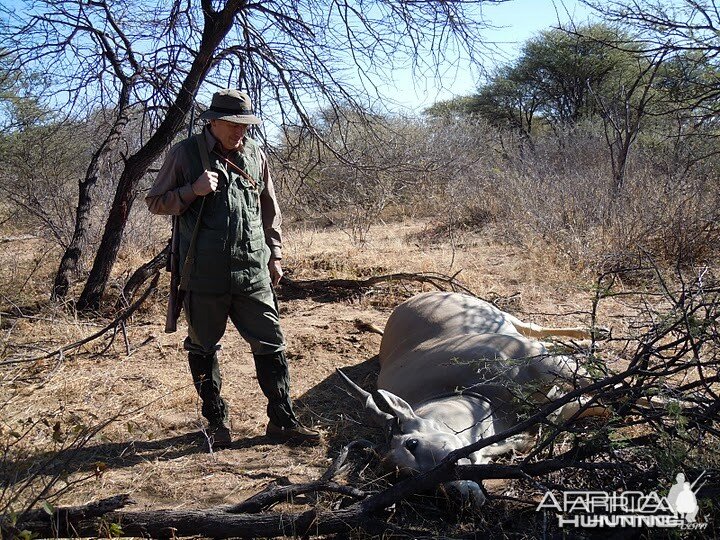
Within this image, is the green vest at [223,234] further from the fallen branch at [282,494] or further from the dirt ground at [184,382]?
the fallen branch at [282,494]

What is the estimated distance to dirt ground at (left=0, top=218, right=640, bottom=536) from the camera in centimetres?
339

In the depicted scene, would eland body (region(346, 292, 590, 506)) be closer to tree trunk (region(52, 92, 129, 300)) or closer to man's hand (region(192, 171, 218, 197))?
man's hand (region(192, 171, 218, 197))

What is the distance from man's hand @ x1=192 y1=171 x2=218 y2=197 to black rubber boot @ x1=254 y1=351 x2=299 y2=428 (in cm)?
93

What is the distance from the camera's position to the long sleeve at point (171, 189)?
11.5ft

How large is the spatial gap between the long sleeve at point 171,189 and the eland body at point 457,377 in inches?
→ 50.4

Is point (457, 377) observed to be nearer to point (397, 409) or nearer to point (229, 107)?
point (397, 409)

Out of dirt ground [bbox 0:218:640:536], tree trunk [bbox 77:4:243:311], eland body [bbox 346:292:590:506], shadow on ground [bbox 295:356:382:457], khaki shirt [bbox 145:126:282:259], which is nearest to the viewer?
eland body [bbox 346:292:590:506]

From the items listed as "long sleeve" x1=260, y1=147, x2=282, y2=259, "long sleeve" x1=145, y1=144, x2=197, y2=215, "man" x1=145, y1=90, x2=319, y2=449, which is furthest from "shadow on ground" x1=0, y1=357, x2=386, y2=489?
"long sleeve" x1=145, y1=144, x2=197, y2=215

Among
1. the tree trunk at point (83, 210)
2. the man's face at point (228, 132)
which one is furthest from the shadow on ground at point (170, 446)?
the tree trunk at point (83, 210)

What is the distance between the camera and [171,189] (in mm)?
3568

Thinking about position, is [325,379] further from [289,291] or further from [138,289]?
[138,289]

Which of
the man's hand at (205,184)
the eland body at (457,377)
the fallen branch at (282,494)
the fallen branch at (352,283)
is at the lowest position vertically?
the fallen branch at (282,494)

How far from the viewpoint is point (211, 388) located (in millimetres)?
3797

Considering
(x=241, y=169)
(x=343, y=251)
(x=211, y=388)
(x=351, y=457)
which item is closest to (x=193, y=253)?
(x=241, y=169)
